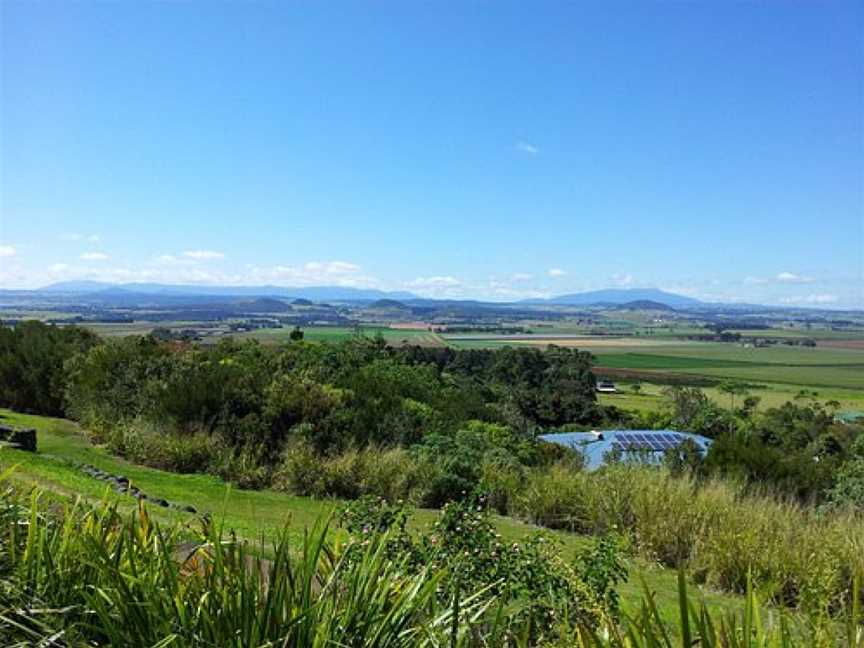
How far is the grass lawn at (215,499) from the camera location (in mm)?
6637

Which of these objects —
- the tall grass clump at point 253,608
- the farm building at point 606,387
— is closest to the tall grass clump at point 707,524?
the tall grass clump at point 253,608

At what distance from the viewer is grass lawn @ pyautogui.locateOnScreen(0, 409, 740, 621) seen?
21.8 feet

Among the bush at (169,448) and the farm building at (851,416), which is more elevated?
the bush at (169,448)

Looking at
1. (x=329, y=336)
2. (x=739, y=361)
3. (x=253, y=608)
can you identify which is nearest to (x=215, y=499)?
(x=253, y=608)

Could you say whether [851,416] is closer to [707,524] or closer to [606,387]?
[606,387]

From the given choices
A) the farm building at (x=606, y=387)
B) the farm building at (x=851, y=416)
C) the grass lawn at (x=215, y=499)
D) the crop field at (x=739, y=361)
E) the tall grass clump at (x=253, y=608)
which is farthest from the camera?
the crop field at (x=739, y=361)

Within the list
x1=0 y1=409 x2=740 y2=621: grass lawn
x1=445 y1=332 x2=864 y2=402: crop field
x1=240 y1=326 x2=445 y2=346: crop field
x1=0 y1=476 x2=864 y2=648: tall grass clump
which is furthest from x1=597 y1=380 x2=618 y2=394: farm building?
x1=0 y1=476 x2=864 y2=648: tall grass clump

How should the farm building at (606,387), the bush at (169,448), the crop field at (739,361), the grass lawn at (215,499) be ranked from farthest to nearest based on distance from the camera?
the crop field at (739,361), the farm building at (606,387), the bush at (169,448), the grass lawn at (215,499)

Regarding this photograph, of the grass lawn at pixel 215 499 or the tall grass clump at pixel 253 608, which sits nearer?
the tall grass clump at pixel 253 608

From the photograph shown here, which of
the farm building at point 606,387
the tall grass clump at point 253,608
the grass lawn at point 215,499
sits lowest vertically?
the farm building at point 606,387

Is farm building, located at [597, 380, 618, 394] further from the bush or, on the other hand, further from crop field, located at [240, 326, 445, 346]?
the bush

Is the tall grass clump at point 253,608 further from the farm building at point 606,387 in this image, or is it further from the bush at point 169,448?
the farm building at point 606,387

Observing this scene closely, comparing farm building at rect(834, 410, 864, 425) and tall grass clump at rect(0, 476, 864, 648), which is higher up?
tall grass clump at rect(0, 476, 864, 648)

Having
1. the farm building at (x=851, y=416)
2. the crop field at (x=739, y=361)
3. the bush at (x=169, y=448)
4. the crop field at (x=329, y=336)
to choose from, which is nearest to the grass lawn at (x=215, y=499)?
the bush at (x=169, y=448)
